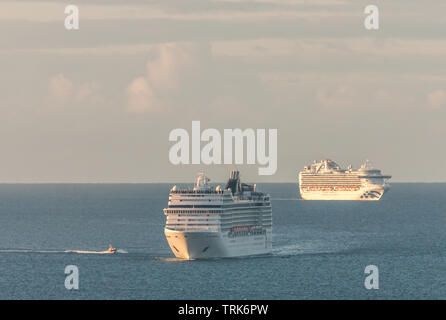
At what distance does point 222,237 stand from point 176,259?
23.1ft

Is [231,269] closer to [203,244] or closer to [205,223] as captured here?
[203,244]

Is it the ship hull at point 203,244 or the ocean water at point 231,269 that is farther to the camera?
the ship hull at point 203,244

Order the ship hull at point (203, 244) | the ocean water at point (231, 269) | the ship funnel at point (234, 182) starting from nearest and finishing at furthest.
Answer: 1. the ocean water at point (231, 269)
2. the ship hull at point (203, 244)
3. the ship funnel at point (234, 182)

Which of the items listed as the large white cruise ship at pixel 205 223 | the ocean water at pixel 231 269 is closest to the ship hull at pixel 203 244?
the large white cruise ship at pixel 205 223

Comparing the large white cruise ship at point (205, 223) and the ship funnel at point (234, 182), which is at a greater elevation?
the ship funnel at point (234, 182)

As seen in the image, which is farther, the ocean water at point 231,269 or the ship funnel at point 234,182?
the ship funnel at point 234,182

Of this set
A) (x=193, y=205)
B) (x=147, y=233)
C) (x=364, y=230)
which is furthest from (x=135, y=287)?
(x=364, y=230)

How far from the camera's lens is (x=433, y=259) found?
431 ft

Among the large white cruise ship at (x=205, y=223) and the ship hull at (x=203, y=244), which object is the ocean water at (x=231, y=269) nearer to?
the ship hull at (x=203, y=244)

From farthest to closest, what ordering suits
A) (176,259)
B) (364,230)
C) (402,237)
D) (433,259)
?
(364,230)
(402,237)
(433,259)
(176,259)

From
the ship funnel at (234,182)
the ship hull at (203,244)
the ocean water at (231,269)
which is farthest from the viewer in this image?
the ship funnel at (234,182)

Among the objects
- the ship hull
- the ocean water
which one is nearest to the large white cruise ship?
the ship hull
